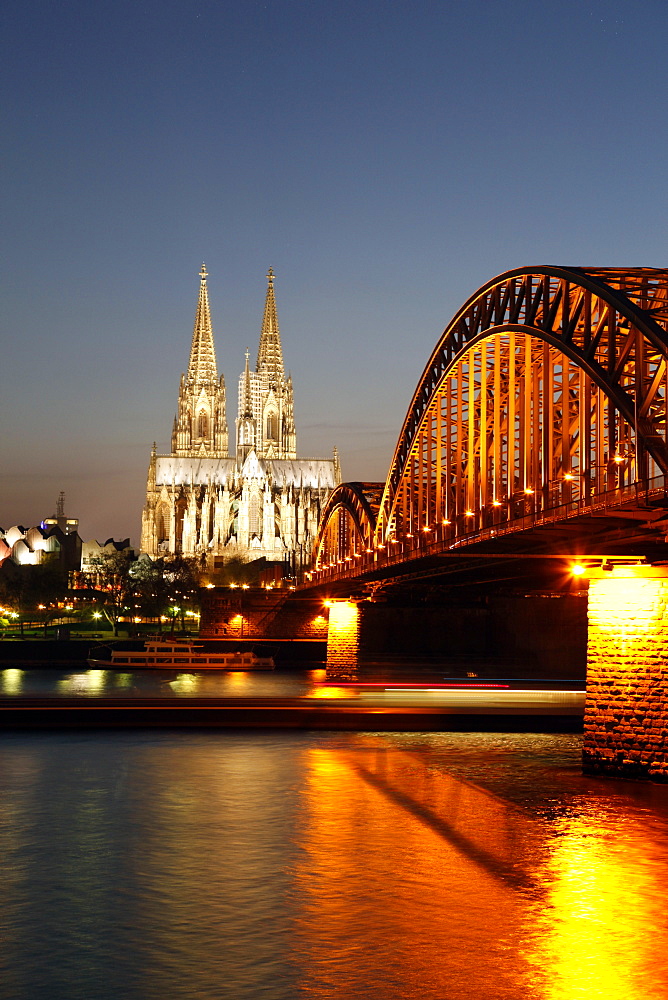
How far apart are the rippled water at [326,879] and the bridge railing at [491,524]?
7.51 m

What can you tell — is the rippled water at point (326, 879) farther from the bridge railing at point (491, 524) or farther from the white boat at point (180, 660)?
the white boat at point (180, 660)

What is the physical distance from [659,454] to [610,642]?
575 cm

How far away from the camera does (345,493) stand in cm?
10612

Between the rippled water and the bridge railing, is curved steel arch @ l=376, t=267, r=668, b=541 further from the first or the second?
the rippled water

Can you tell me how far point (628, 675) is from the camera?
117 feet

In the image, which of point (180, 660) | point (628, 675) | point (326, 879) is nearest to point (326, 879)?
point (326, 879)

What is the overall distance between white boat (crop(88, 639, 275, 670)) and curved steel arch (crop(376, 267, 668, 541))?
189 feet

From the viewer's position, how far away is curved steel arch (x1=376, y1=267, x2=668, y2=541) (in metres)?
34.6

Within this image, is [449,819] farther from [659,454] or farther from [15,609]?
[15,609]

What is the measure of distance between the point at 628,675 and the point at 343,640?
59.5 meters

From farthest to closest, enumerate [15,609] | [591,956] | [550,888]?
[15,609] → [550,888] → [591,956]

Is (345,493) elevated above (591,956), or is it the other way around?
(345,493)

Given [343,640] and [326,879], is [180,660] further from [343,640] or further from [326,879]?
[326,879]

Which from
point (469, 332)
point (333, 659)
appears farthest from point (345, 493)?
point (469, 332)
